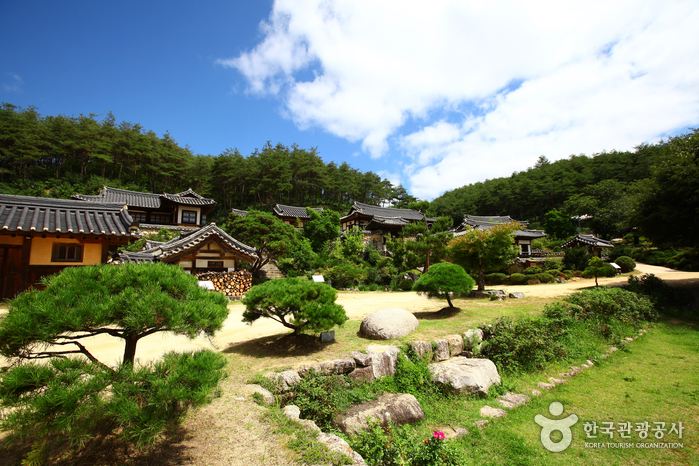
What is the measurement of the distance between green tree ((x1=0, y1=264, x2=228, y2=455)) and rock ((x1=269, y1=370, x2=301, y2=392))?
1986 millimetres

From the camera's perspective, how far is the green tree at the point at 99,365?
2.01m

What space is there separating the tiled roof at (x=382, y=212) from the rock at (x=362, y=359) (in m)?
29.0

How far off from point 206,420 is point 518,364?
665 cm

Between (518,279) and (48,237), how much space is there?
955 inches

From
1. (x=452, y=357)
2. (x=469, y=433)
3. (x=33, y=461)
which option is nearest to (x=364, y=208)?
(x=452, y=357)

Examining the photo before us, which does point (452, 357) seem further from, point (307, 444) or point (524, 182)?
point (524, 182)

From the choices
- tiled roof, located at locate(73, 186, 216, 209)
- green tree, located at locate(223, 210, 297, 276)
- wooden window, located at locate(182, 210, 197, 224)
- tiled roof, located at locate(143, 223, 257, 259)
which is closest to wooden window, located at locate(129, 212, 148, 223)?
tiled roof, located at locate(73, 186, 216, 209)

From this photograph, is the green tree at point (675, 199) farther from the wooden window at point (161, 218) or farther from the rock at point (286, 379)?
the wooden window at point (161, 218)

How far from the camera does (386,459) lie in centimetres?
351

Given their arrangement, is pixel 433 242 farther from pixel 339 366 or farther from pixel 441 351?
pixel 339 366

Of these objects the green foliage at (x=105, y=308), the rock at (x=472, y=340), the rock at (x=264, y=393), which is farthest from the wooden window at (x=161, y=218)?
the green foliage at (x=105, y=308)

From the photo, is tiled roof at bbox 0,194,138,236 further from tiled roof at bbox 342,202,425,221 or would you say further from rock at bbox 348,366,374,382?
tiled roof at bbox 342,202,425,221

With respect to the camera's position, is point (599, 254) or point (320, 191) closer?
point (599, 254)

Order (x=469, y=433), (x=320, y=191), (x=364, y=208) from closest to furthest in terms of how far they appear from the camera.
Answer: (x=469, y=433), (x=364, y=208), (x=320, y=191)
